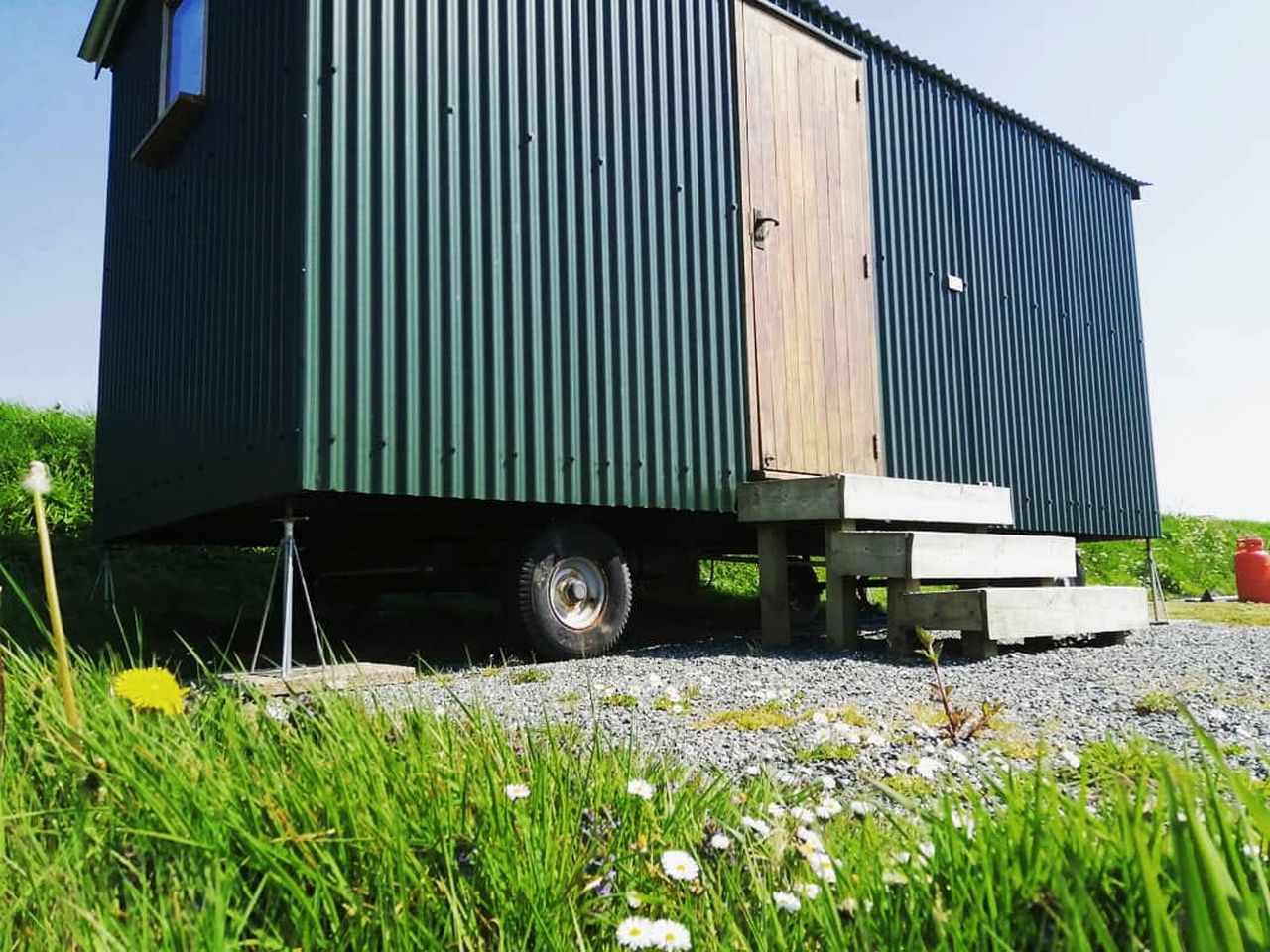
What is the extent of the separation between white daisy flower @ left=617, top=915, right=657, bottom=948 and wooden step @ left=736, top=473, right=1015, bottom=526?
4397mm

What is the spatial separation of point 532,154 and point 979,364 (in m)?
4.63

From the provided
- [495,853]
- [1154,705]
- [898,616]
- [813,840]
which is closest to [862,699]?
[1154,705]

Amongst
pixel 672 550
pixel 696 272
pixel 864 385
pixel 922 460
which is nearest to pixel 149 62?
pixel 696 272

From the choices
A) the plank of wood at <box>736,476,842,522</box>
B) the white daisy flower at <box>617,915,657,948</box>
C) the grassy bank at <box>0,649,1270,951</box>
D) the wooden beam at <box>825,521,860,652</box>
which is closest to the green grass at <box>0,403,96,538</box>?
the plank of wood at <box>736,476,842,522</box>

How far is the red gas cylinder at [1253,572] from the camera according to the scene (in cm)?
1241

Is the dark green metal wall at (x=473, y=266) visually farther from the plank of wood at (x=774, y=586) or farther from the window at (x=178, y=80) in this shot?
the plank of wood at (x=774, y=586)

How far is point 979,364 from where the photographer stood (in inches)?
333

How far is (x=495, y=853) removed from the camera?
1.40 meters

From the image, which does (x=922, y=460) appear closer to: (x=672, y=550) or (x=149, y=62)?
(x=672, y=550)

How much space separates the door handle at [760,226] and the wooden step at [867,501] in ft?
5.61

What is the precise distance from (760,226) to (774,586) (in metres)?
2.49

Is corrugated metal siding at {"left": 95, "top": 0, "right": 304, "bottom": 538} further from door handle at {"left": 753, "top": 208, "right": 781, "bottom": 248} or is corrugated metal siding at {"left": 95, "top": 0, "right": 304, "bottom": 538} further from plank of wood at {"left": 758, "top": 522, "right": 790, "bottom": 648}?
door handle at {"left": 753, "top": 208, "right": 781, "bottom": 248}

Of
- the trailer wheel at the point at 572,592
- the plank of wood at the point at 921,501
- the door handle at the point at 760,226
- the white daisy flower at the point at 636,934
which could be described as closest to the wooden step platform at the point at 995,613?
the plank of wood at the point at 921,501

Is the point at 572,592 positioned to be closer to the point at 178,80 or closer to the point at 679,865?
the point at 679,865
